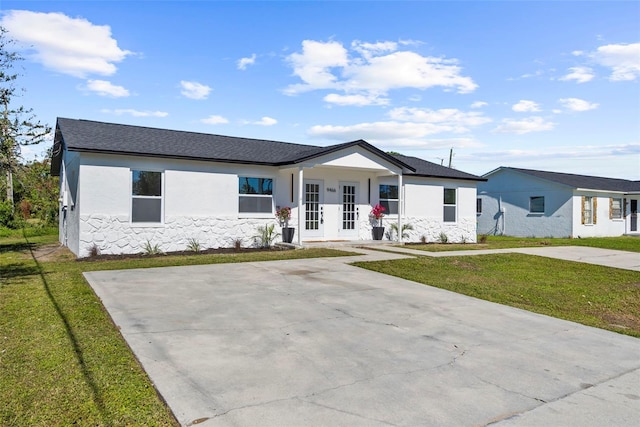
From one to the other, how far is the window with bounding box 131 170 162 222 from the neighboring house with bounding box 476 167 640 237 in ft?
65.0

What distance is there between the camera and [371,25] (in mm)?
13375

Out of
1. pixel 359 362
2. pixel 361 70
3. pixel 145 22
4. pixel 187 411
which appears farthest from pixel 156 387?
pixel 361 70

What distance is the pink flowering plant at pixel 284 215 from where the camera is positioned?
14.8 metres

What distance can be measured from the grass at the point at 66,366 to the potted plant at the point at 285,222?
7.70m

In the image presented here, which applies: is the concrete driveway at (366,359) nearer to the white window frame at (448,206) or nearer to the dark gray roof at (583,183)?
the white window frame at (448,206)

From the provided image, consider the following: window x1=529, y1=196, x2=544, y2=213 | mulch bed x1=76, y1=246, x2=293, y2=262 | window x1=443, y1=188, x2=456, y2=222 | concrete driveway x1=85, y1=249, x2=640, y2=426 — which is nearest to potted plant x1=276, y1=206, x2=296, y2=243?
mulch bed x1=76, y1=246, x2=293, y2=262

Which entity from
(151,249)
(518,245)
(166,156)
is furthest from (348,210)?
(518,245)

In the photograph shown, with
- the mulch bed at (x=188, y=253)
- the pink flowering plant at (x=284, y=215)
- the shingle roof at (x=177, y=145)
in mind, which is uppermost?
the shingle roof at (x=177, y=145)

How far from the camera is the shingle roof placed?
12250 millimetres

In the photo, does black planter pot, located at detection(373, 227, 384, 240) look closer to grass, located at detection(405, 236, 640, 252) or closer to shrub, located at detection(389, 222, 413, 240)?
shrub, located at detection(389, 222, 413, 240)

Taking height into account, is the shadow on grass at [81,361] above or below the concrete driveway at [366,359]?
above

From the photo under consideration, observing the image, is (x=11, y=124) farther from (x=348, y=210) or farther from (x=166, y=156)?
(x=348, y=210)

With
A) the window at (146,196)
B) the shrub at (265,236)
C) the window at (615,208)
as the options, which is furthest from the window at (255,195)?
the window at (615,208)

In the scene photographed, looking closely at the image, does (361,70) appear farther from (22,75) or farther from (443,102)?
(22,75)
